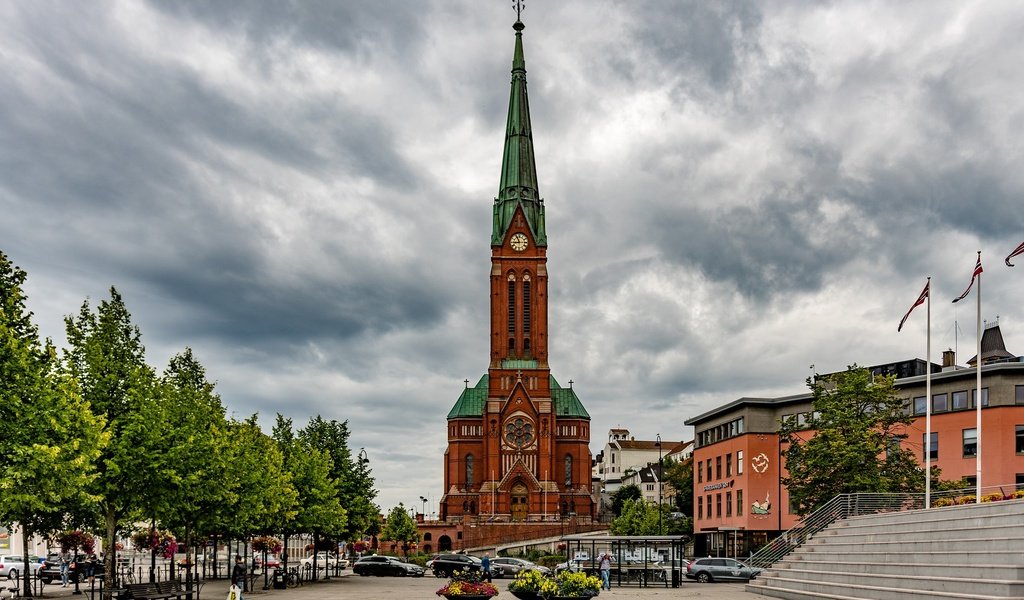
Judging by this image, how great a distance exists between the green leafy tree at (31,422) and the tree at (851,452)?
3360cm

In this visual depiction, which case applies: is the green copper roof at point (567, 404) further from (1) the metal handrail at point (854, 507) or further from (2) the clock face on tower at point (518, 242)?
(1) the metal handrail at point (854, 507)

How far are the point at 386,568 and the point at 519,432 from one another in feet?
184

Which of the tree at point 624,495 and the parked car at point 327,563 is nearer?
the parked car at point 327,563

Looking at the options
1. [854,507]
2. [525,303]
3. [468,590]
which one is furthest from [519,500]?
[468,590]

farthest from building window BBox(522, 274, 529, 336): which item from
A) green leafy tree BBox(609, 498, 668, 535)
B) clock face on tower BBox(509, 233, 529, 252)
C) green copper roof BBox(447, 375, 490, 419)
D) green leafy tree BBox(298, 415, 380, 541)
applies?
green leafy tree BBox(298, 415, 380, 541)

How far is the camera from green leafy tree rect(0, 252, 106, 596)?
20.9 metres

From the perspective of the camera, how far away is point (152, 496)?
31.3 m

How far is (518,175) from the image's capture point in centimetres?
13250

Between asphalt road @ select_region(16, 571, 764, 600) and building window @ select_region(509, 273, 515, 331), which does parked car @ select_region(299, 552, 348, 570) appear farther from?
building window @ select_region(509, 273, 515, 331)

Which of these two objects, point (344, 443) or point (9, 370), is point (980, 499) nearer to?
point (9, 370)

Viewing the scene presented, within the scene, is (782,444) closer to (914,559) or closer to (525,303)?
(914,559)

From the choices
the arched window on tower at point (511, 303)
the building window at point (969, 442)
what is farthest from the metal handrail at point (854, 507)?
the arched window on tower at point (511, 303)

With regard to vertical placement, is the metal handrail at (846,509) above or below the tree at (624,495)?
above

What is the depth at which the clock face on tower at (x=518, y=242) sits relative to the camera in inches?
5148
